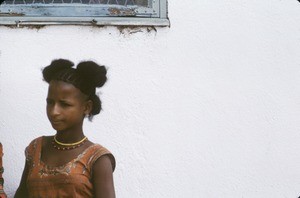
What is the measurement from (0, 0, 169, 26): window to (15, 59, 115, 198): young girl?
0.60 meters

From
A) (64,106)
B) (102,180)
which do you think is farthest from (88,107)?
(102,180)

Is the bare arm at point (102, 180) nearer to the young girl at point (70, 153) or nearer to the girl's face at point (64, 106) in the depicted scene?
the young girl at point (70, 153)

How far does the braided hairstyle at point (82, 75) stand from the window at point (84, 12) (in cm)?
54

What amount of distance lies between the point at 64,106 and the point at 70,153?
0.71 feet

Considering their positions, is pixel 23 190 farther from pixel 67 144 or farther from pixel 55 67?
pixel 55 67

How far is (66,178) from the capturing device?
2.43 meters

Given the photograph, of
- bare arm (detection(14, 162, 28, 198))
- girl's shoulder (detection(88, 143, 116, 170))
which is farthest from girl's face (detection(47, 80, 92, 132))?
bare arm (detection(14, 162, 28, 198))

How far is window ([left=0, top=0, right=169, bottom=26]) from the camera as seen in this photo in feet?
10.1

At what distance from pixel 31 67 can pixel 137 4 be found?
2.33 feet

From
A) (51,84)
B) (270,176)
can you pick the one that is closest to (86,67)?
(51,84)

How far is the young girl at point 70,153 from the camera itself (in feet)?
8.02

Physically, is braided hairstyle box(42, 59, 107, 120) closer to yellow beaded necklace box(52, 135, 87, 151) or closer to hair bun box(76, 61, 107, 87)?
hair bun box(76, 61, 107, 87)

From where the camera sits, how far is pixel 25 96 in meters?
3.07

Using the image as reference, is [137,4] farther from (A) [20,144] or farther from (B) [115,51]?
(A) [20,144]
